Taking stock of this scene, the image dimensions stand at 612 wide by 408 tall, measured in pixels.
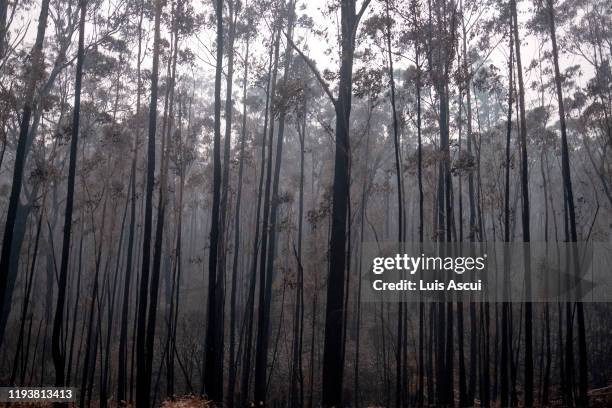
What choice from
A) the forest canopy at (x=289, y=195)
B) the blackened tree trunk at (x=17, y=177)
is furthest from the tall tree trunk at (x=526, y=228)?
A: the blackened tree trunk at (x=17, y=177)

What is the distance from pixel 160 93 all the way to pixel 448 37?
923cm

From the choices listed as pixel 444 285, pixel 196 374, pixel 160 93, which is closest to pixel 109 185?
pixel 160 93

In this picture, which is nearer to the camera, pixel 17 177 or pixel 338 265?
pixel 338 265

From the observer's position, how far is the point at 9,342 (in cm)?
2189

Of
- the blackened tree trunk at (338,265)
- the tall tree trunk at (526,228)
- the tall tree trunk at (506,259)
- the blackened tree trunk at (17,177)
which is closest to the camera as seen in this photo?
the blackened tree trunk at (338,265)

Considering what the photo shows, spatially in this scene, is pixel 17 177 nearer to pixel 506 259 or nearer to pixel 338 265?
pixel 338 265

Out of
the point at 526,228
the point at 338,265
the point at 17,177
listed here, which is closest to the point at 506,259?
the point at 526,228

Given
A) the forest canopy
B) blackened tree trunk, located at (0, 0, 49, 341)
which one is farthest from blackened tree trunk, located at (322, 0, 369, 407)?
blackened tree trunk, located at (0, 0, 49, 341)

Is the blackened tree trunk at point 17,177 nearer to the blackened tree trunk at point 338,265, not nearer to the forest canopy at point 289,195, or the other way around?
the forest canopy at point 289,195

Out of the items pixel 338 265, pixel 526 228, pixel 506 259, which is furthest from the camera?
pixel 506 259

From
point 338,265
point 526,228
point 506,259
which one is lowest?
point 338,265

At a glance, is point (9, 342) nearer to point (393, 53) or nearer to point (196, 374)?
point (196, 374)

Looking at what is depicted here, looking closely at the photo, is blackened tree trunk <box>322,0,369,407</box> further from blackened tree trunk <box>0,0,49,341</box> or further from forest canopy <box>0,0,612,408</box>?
blackened tree trunk <box>0,0,49,341</box>

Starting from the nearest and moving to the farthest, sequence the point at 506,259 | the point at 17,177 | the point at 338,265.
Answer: the point at 338,265, the point at 17,177, the point at 506,259
